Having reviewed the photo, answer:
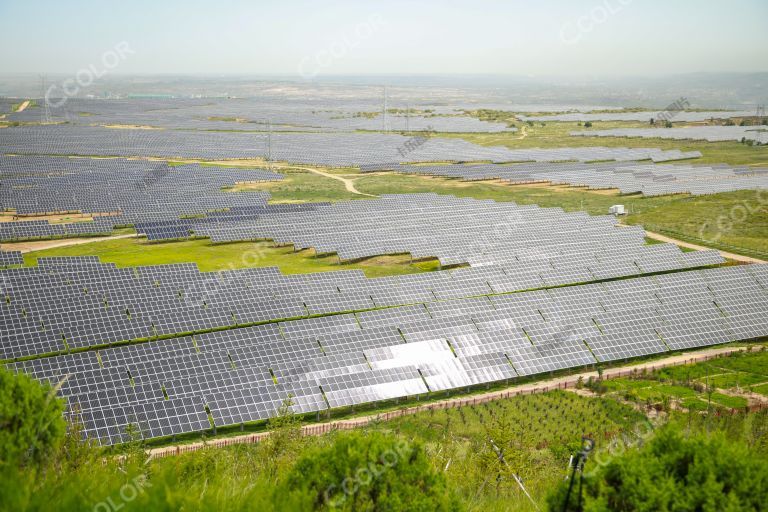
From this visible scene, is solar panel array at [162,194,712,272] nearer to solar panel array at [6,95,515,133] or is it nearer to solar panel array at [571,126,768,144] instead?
solar panel array at [571,126,768,144]

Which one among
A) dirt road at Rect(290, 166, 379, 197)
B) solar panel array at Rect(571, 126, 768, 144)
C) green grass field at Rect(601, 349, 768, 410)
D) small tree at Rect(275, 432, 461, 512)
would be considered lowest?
green grass field at Rect(601, 349, 768, 410)

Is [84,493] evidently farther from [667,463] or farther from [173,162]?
[173,162]

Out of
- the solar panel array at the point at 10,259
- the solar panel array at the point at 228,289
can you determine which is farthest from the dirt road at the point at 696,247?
the solar panel array at the point at 10,259

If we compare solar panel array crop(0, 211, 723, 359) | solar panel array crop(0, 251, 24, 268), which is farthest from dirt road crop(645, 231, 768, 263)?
solar panel array crop(0, 251, 24, 268)

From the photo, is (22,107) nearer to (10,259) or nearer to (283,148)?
(283,148)

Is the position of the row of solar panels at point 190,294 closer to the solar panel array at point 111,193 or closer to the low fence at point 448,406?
the low fence at point 448,406

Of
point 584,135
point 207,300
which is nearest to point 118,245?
point 207,300
